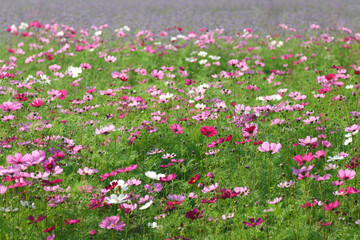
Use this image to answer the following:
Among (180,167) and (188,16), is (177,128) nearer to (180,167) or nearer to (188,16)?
(180,167)

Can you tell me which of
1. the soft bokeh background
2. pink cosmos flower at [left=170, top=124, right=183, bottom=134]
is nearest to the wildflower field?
pink cosmos flower at [left=170, top=124, right=183, bottom=134]

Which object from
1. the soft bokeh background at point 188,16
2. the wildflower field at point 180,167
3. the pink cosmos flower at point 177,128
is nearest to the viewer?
the wildflower field at point 180,167

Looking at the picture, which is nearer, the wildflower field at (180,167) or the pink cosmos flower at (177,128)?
the wildflower field at (180,167)

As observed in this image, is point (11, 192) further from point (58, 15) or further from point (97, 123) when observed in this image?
point (58, 15)

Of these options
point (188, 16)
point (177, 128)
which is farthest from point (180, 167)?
point (188, 16)

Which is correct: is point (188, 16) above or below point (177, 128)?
below

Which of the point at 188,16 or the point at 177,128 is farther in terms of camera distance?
the point at 188,16

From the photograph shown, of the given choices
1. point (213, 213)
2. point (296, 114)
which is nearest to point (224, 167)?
point (213, 213)

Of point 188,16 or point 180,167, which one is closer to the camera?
point 180,167

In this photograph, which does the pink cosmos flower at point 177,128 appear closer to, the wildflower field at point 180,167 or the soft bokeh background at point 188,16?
the wildflower field at point 180,167

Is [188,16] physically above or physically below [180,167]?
above

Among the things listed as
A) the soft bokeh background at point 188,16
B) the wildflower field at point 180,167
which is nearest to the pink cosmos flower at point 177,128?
the wildflower field at point 180,167

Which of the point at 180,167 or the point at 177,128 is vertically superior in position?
the point at 177,128

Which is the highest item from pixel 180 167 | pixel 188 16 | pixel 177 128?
pixel 177 128
